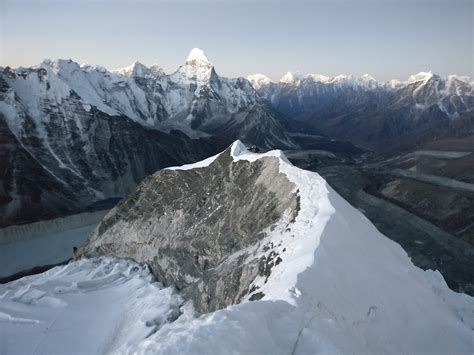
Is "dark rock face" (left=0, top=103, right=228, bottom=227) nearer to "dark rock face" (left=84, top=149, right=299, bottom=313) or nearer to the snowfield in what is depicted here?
"dark rock face" (left=84, top=149, right=299, bottom=313)

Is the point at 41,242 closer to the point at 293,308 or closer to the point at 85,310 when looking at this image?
the point at 85,310

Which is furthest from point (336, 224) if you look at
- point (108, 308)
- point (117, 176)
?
point (117, 176)

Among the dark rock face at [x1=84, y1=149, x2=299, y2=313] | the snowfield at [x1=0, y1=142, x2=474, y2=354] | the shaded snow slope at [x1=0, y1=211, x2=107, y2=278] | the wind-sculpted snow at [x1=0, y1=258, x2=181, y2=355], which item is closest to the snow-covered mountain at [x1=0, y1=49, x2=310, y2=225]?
the shaded snow slope at [x1=0, y1=211, x2=107, y2=278]

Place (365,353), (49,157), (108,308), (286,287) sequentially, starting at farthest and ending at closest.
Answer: (49,157) < (108,308) < (286,287) < (365,353)

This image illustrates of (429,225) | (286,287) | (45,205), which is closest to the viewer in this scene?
(286,287)

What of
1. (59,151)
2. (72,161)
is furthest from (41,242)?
(59,151)

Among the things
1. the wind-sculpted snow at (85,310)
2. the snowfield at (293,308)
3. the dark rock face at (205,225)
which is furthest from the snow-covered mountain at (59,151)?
the snowfield at (293,308)

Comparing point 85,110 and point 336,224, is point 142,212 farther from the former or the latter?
point 85,110
